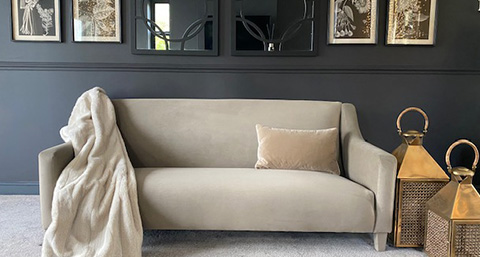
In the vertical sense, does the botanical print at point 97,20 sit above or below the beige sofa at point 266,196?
above

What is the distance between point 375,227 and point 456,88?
1.60 meters

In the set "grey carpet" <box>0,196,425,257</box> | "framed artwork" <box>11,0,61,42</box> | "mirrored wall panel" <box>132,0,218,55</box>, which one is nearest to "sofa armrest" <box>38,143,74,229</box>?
"grey carpet" <box>0,196,425,257</box>

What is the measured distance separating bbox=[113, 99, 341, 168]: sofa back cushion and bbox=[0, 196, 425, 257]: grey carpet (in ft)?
1.61

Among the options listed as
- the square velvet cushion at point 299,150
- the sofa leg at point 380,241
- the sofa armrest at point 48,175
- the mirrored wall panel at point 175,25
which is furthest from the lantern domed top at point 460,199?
the sofa armrest at point 48,175

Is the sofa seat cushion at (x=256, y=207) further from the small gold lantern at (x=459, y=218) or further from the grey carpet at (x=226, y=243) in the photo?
the small gold lantern at (x=459, y=218)

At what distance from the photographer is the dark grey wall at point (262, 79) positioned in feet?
9.50

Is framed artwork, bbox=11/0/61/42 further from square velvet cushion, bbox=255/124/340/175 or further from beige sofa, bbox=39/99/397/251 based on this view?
square velvet cushion, bbox=255/124/340/175

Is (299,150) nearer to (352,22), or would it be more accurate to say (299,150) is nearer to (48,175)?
Answer: (352,22)

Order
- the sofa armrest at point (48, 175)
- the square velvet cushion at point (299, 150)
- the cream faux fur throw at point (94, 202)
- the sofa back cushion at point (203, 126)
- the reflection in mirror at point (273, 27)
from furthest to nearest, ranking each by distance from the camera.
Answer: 1. the reflection in mirror at point (273, 27)
2. the sofa back cushion at point (203, 126)
3. the square velvet cushion at point (299, 150)
4. the sofa armrest at point (48, 175)
5. the cream faux fur throw at point (94, 202)

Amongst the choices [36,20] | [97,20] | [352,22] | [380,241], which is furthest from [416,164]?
[36,20]

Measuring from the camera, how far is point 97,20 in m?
2.86

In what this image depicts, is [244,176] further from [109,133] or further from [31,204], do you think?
[31,204]

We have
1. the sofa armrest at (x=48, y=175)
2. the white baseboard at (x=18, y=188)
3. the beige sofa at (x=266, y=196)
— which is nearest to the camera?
the sofa armrest at (x=48, y=175)

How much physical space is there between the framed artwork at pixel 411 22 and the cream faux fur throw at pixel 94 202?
219cm
